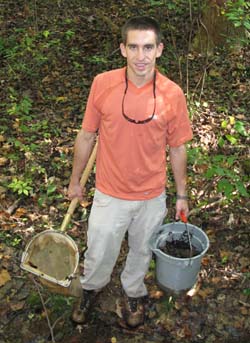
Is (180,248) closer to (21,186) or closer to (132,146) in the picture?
(132,146)

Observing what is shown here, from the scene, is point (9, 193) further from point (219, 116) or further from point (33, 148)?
point (219, 116)

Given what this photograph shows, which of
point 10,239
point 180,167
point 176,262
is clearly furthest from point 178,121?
point 10,239

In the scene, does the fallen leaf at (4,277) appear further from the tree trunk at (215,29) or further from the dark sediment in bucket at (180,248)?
the tree trunk at (215,29)

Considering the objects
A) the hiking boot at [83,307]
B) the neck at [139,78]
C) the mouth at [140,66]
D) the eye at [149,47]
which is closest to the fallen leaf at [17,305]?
the hiking boot at [83,307]

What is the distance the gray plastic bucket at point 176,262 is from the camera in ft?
11.6

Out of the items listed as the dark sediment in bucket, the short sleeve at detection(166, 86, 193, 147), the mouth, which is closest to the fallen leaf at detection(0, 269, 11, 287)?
the dark sediment in bucket

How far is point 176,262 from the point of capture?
3.51 meters

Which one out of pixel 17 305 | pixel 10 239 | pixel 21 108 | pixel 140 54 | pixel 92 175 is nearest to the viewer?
pixel 140 54

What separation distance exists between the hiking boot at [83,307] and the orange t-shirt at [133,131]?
109cm

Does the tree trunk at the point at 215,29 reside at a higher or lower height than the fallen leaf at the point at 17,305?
higher

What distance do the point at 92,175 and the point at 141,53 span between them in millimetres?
2611

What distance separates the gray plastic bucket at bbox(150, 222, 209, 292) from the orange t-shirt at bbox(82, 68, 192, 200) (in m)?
0.59

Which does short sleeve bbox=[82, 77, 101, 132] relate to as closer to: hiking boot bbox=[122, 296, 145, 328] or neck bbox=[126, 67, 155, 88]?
neck bbox=[126, 67, 155, 88]

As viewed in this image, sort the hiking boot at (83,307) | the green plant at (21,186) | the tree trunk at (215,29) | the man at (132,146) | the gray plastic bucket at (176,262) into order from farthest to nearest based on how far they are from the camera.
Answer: the tree trunk at (215,29), the green plant at (21,186), the hiking boot at (83,307), the gray plastic bucket at (176,262), the man at (132,146)
